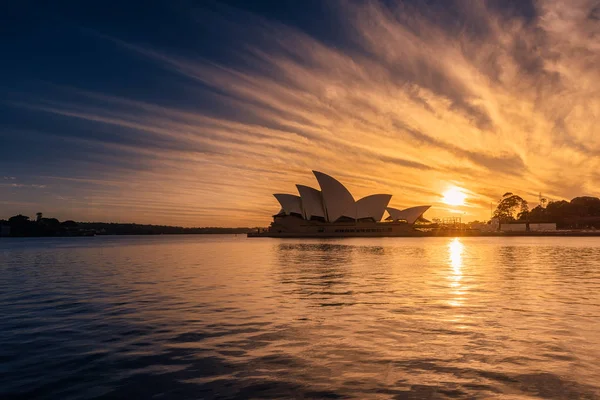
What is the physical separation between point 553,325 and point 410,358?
4718 millimetres

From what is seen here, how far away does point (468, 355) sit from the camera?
25.9 feet

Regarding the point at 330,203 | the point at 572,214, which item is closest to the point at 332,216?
the point at 330,203

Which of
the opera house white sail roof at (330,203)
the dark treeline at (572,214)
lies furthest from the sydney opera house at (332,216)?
the dark treeline at (572,214)

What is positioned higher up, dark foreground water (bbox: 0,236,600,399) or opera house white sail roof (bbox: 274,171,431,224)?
opera house white sail roof (bbox: 274,171,431,224)

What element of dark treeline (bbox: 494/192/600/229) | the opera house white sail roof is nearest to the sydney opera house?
the opera house white sail roof

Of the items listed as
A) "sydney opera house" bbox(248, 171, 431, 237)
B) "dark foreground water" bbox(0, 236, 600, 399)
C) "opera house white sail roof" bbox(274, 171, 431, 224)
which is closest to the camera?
"dark foreground water" bbox(0, 236, 600, 399)

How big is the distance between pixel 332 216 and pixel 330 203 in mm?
5578

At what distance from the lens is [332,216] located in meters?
122

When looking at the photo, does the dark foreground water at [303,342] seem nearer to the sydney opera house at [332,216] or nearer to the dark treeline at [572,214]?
the sydney opera house at [332,216]

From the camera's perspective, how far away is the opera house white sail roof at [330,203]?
114m

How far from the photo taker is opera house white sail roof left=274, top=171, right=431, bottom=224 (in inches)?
4487

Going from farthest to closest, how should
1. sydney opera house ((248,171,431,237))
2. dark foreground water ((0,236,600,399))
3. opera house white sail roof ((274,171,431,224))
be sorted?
sydney opera house ((248,171,431,237)) → opera house white sail roof ((274,171,431,224)) → dark foreground water ((0,236,600,399))

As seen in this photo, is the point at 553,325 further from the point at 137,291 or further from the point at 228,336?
the point at 137,291

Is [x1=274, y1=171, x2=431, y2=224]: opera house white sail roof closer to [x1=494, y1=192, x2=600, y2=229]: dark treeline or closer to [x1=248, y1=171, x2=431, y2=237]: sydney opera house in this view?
[x1=248, y1=171, x2=431, y2=237]: sydney opera house
